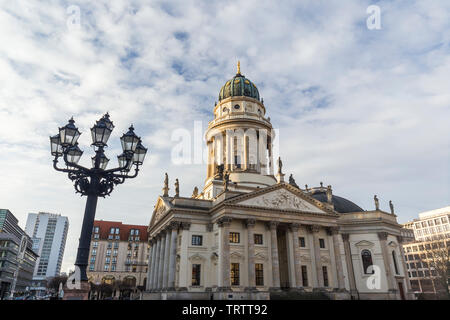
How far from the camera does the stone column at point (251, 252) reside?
117ft

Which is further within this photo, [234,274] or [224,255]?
[234,274]

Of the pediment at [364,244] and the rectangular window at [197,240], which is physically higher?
the pediment at [364,244]

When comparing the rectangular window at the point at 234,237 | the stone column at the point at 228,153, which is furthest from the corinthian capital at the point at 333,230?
the stone column at the point at 228,153

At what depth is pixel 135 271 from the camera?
85188 millimetres

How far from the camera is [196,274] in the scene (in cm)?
3816

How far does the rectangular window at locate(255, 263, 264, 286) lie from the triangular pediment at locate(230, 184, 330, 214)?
23.8 feet

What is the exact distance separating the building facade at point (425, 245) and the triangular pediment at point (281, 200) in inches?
1670

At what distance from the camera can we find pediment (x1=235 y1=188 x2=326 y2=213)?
130ft

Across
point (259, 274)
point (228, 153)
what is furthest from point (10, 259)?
point (259, 274)

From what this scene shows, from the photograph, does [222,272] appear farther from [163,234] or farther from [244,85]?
[244,85]

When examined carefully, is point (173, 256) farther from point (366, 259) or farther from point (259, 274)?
point (366, 259)

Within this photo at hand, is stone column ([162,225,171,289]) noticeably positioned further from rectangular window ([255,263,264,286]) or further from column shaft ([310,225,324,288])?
column shaft ([310,225,324,288])

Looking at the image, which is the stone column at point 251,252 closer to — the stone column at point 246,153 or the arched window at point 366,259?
the stone column at point 246,153

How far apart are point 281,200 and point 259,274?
9.67 meters
